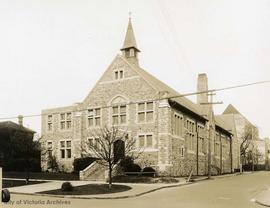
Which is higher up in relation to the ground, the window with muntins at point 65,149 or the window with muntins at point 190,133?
the window with muntins at point 190,133

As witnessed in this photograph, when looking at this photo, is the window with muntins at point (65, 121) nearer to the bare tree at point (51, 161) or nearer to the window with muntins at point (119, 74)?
the bare tree at point (51, 161)

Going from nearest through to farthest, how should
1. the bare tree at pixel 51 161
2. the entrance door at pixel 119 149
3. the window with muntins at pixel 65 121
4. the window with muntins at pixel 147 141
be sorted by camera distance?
the entrance door at pixel 119 149 → the window with muntins at pixel 147 141 → the bare tree at pixel 51 161 → the window with muntins at pixel 65 121

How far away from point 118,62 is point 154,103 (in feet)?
20.3

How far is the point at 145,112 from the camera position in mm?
38812

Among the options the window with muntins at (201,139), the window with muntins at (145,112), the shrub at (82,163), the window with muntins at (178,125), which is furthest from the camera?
the window with muntins at (201,139)

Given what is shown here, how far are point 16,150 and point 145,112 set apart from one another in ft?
40.4


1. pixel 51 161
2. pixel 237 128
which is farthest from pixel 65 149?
pixel 237 128

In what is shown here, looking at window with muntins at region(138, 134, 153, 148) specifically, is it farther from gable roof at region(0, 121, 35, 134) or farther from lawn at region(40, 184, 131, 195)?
gable roof at region(0, 121, 35, 134)

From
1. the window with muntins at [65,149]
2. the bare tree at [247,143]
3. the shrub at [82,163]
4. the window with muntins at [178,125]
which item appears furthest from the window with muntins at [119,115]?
the bare tree at [247,143]

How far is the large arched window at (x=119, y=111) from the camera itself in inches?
1582

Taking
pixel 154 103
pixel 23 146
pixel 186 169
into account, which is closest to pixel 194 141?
pixel 186 169

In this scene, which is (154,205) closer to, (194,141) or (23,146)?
(23,146)

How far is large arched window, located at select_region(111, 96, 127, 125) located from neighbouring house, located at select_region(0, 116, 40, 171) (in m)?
8.48

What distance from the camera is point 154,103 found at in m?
38.4
